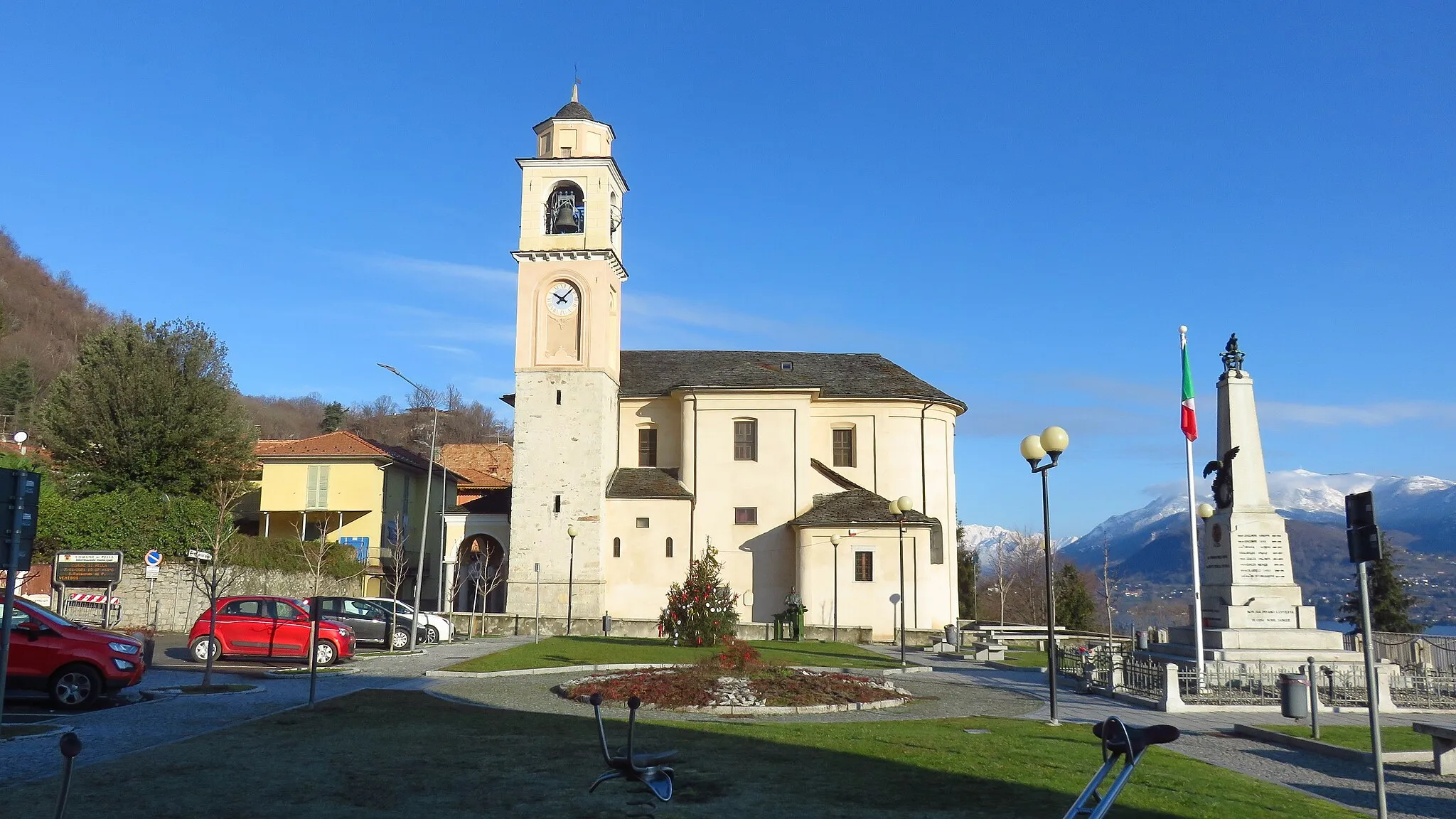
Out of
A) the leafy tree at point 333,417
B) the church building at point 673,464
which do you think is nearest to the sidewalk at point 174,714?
the church building at point 673,464

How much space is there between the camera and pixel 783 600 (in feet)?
133

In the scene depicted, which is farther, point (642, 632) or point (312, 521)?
point (312, 521)

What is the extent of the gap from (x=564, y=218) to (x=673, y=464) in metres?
11.8

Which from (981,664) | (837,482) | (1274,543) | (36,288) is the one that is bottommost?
(981,664)

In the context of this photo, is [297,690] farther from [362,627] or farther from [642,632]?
[642,632]

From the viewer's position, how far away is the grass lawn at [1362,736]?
1283 centimetres

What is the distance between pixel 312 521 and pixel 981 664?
35.0 metres

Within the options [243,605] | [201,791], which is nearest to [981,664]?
[243,605]

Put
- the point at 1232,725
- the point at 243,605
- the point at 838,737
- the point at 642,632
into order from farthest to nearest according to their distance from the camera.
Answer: the point at 642,632 < the point at 243,605 < the point at 1232,725 < the point at 838,737

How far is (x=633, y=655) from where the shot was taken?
25.8 metres

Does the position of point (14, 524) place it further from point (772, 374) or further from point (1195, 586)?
point (772, 374)

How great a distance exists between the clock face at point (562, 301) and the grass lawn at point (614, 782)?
30.2 metres

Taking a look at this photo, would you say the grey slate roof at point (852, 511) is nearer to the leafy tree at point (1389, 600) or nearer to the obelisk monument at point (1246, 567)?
the obelisk monument at point (1246, 567)

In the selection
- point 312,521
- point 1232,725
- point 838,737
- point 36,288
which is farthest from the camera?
point 36,288
